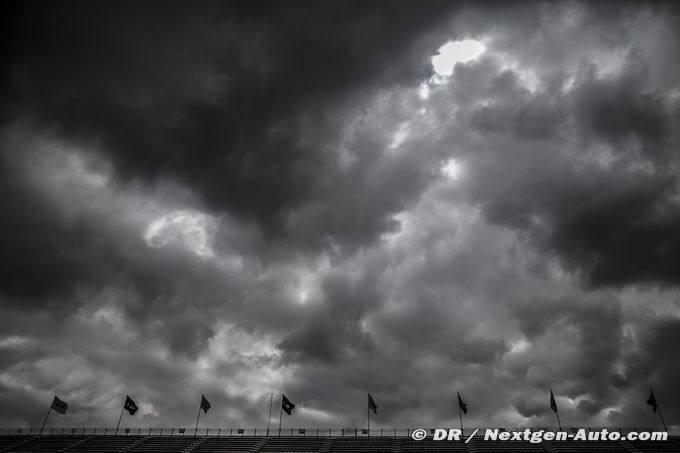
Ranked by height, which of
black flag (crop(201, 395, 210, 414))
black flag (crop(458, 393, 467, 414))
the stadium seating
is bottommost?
the stadium seating

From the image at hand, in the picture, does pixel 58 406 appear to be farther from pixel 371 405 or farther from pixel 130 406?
pixel 371 405

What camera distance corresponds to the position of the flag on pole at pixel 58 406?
287 ft

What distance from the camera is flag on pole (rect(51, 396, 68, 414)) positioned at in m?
87.6

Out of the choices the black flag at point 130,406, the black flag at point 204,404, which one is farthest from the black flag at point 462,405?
the black flag at point 130,406

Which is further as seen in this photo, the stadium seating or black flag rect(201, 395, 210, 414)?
black flag rect(201, 395, 210, 414)

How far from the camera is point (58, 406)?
290 feet

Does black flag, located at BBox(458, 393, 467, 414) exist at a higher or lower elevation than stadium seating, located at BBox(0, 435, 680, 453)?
higher

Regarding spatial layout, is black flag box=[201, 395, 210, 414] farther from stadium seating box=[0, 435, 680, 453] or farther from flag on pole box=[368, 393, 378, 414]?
flag on pole box=[368, 393, 378, 414]

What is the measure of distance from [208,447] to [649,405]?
284 ft

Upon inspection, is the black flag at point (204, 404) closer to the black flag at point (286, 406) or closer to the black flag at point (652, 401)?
the black flag at point (286, 406)

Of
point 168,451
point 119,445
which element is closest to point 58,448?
point 119,445

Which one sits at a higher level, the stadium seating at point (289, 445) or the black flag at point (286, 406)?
the black flag at point (286, 406)

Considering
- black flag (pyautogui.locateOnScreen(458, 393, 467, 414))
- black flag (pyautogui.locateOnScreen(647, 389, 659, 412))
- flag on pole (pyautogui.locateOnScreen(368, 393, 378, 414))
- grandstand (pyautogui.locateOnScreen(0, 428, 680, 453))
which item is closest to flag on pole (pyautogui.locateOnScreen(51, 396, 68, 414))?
grandstand (pyautogui.locateOnScreen(0, 428, 680, 453))

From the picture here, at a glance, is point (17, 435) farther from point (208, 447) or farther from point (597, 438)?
point (597, 438)
